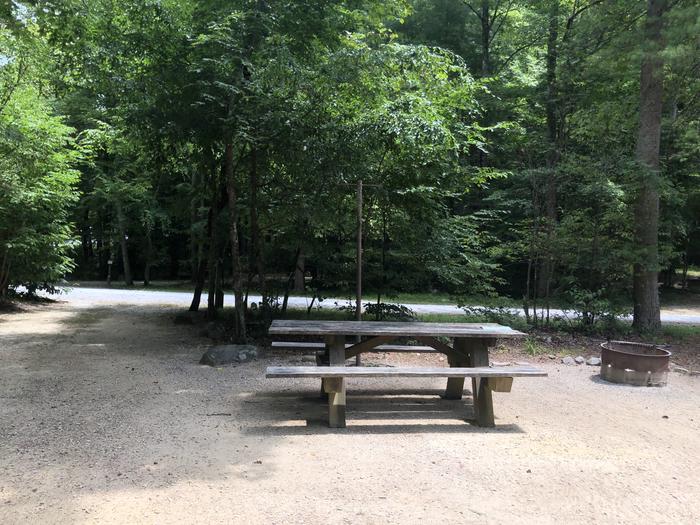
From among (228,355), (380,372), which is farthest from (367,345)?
(228,355)

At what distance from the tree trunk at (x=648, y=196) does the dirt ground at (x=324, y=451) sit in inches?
132

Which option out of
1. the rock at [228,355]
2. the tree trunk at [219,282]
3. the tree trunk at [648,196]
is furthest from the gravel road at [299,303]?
the rock at [228,355]

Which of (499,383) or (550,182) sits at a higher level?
(550,182)

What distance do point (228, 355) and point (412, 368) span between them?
3293mm

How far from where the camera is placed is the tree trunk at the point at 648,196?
880 centimetres

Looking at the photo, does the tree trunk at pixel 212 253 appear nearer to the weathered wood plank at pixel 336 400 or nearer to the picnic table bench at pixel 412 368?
the picnic table bench at pixel 412 368

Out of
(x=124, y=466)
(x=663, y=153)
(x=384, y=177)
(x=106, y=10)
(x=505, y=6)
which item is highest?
(x=505, y=6)

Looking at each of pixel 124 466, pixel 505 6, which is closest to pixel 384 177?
pixel 124 466

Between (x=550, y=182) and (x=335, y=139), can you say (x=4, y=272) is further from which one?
(x=550, y=182)

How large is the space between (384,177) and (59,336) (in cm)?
598

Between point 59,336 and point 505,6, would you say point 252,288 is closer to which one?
point 59,336

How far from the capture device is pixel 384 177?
8.15 m

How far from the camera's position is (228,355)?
697 centimetres

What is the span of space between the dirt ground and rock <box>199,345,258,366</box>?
1.03ft
